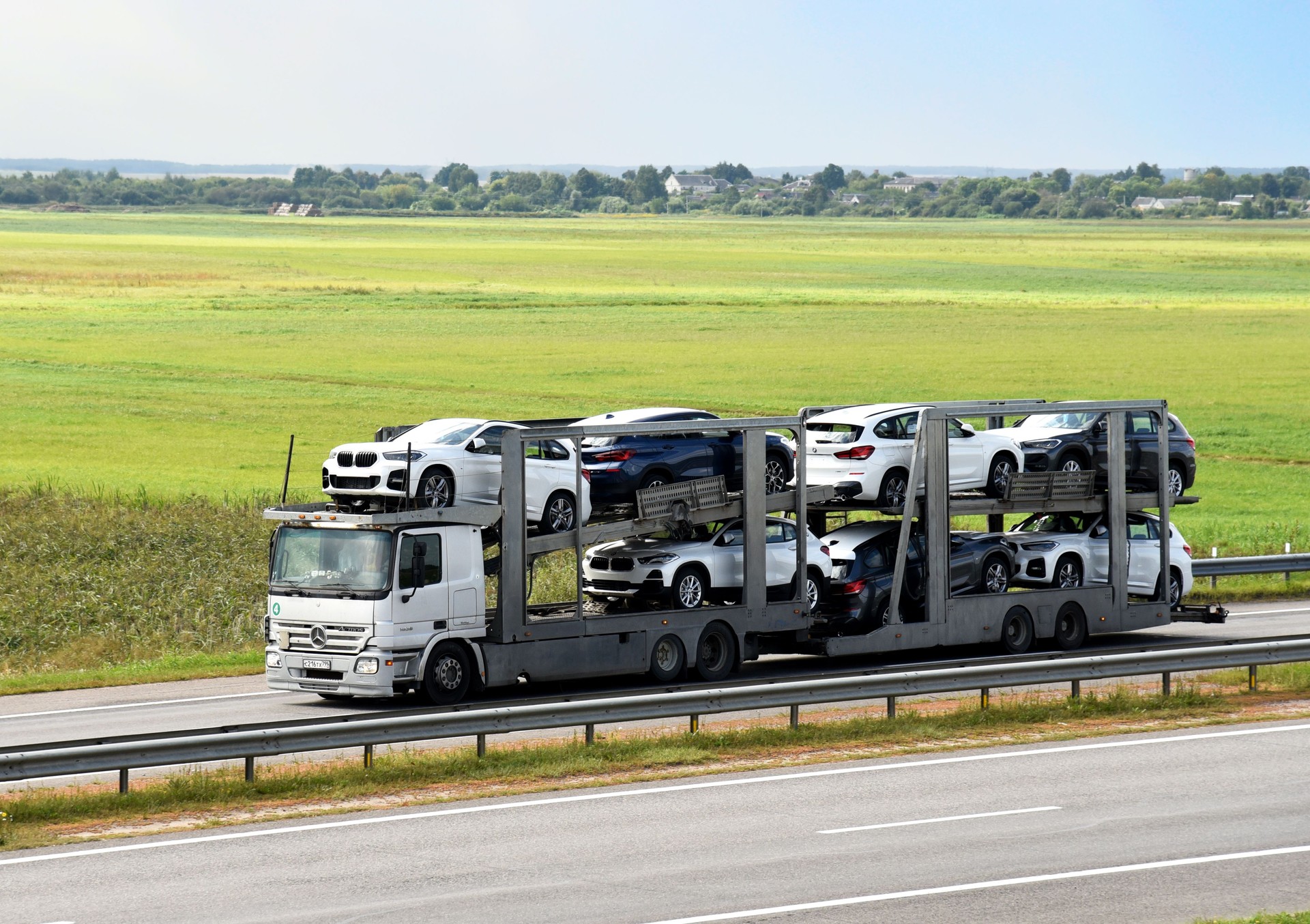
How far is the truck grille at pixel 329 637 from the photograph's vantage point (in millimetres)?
19781

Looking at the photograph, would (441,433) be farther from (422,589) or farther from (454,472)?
(422,589)

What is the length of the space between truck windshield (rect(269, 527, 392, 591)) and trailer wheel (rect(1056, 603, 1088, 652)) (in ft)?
33.3

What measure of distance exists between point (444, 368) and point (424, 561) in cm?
5030

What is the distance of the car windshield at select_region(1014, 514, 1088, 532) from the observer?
2538cm

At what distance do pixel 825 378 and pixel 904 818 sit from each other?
5278cm

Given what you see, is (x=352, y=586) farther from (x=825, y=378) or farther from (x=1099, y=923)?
(x=825, y=378)

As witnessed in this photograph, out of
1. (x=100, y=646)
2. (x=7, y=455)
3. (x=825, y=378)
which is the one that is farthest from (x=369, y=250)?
(x=100, y=646)

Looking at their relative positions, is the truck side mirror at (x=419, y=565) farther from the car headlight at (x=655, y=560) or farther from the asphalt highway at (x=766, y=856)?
the asphalt highway at (x=766, y=856)

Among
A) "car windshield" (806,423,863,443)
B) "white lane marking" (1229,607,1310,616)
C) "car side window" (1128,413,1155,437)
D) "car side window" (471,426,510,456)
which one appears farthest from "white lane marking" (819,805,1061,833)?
"white lane marking" (1229,607,1310,616)

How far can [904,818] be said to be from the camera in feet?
47.7

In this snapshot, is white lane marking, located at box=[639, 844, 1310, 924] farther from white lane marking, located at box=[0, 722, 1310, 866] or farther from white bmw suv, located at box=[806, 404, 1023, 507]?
white bmw suv, located at box=[806, 404, 1023, 507]

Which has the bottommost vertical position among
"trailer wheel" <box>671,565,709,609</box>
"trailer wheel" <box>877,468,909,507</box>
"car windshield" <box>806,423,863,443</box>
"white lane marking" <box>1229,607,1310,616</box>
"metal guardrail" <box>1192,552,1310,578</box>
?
"white lane marking" <box>1229,607,1310,616</box>

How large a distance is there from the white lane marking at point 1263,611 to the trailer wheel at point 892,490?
9.20 metres

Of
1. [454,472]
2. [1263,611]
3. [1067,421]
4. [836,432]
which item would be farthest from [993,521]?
[454,472]
